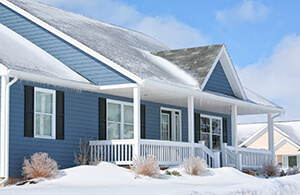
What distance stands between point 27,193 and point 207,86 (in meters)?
10.7

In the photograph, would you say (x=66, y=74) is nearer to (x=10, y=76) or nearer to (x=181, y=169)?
(x=10, y=76)

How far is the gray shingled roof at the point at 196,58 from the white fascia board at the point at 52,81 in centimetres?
454

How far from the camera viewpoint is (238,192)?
33.7ft

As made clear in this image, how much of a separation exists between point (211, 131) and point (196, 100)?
443cm

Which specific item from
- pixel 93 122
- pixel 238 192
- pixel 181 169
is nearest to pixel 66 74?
pixel 93 122

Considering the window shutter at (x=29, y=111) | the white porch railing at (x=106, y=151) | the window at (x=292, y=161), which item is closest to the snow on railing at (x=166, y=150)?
the white porch railing at (x=106, y=151)

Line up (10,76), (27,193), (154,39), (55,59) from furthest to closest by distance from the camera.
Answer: (154,39)
(55,59)
(10,76)
(27,193)

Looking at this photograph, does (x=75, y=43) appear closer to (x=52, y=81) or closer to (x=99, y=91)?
(x=99, y=91)

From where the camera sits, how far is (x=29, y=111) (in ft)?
51.9

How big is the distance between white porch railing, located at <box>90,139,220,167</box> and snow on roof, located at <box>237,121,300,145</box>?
77.6ft

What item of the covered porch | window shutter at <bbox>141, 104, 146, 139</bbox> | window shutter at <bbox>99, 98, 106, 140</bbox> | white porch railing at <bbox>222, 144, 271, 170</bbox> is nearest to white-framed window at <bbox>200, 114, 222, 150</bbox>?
the covered porch

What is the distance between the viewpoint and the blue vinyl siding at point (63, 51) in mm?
17750

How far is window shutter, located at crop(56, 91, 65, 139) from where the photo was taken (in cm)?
1677

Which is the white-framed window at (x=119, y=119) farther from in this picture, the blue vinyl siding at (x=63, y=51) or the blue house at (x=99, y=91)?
the blue vinyl siding at (x=63, y=51)
